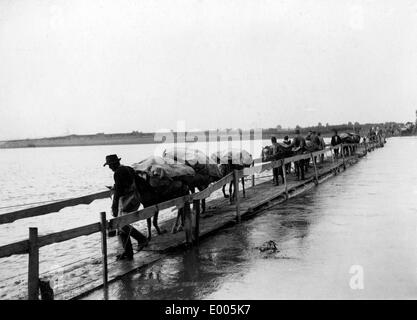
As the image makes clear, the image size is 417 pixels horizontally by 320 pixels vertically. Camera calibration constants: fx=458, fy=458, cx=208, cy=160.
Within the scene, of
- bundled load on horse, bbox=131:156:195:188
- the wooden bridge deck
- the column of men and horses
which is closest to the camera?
the wooden bridge deck

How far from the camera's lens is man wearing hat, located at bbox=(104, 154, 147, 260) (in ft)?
24.9

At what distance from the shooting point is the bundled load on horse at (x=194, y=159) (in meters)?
11.4

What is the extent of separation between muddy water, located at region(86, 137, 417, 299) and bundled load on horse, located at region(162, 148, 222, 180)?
71.9 inches

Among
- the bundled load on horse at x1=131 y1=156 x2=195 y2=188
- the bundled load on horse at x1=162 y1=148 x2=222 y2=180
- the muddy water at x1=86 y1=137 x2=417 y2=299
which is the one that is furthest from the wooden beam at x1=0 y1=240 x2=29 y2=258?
the bundled load on horse at x1=162 y1=148 x2=222 y2=180

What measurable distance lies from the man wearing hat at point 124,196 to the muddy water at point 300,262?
665mm

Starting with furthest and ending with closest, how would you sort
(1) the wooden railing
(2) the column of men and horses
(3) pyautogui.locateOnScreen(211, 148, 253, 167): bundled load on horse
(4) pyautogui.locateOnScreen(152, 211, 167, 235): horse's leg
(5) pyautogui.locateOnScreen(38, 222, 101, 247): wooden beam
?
1. (3) pyautogui.locateOnScreen(211, 148, 253, 167): bundled load on horse
2. (4) pyautogui.locateOnScreen(152, 211, 167, 235): horse's leg
3. (2) the column of men and horses
4. (5) pyautogui.locateOnScreen(38, 222, 101, 247): wooden beam
5. (1) the wooden railing

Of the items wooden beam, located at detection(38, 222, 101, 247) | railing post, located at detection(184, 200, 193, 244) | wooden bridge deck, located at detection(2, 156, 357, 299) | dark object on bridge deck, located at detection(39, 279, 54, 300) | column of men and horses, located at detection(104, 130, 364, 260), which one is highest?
column of men and horses, located at detection(104, 130, 364, 260)

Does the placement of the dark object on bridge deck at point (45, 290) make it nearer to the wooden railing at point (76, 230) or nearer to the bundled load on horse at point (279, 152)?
the wooden railing at point (76, 230)

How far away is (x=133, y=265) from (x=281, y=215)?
16.4ft

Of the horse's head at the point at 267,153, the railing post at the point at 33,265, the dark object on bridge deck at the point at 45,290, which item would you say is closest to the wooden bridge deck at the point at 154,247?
the dark object on bridge deck at the point at 45,290

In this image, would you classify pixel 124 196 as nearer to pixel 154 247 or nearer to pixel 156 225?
pixel 154 247

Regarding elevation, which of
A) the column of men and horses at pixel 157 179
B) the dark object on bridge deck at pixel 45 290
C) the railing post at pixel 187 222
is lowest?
the dark object on bridge deck at pixel 45 290

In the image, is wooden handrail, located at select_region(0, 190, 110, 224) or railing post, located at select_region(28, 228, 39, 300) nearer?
railing post, located at select_region(28, 228, 39, 300)

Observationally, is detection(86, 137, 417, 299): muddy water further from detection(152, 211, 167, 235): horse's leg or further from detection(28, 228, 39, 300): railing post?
detection(152, 211, 167, 235): horse's leg
